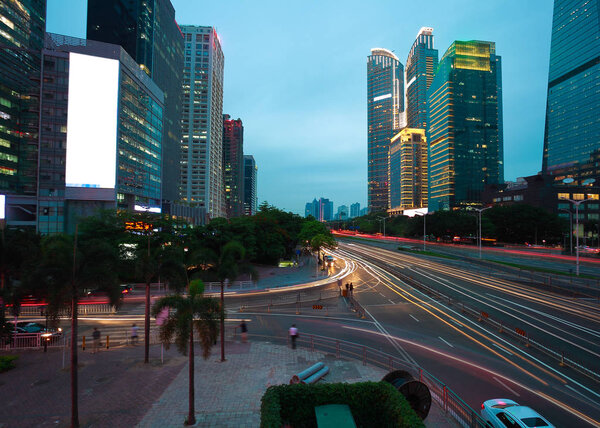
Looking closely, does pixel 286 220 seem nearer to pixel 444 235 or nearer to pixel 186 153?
pixel 444 235

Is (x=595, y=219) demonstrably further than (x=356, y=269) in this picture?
Yes

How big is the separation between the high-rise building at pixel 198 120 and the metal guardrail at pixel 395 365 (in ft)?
406

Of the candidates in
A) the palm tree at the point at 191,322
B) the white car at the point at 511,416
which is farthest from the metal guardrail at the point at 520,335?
the palm tree at the point at 191,322

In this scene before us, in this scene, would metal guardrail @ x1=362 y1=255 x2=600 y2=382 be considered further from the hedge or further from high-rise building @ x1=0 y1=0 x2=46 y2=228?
high-rise building @ x1=0 y1=0 x2=46 y2=228

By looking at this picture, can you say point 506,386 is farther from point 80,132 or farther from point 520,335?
point 80,132

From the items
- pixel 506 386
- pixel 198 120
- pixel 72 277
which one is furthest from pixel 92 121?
pixel 506 386

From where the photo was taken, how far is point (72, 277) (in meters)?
11.2

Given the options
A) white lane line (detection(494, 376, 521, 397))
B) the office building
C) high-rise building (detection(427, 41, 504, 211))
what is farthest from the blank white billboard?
high-rise building (detection(427, 41, 504, 211))

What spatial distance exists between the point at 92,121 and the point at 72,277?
66961mm

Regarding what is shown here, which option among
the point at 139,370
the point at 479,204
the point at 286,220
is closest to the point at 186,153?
the point at 286,220

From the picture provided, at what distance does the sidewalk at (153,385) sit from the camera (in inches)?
426

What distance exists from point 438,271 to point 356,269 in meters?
12.6

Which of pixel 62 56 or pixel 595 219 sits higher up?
pixel 62 56

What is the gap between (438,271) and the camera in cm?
4353
